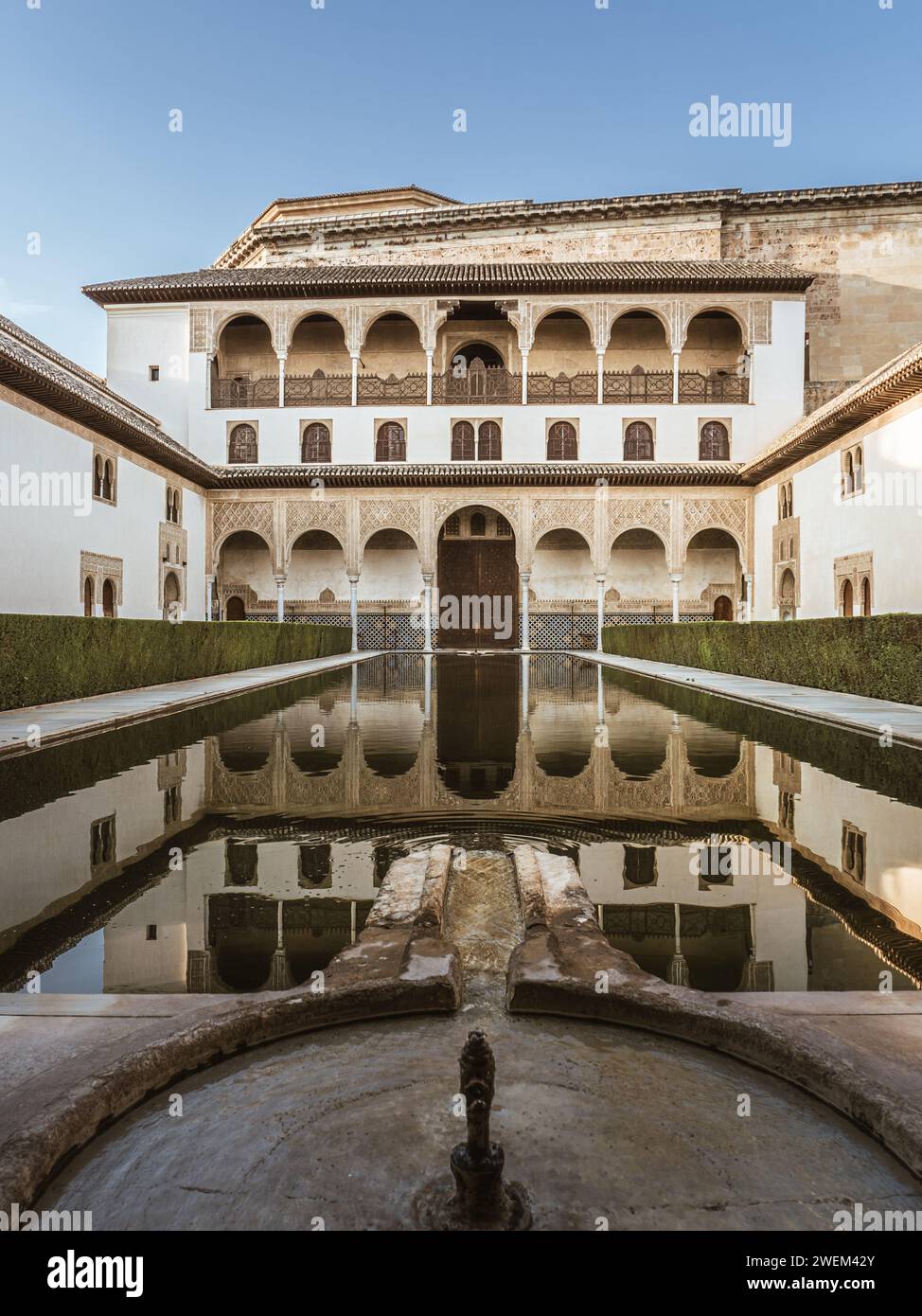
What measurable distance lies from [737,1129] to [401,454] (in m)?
27.7

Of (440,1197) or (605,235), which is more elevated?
(605,235)

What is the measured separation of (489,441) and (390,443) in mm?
3183

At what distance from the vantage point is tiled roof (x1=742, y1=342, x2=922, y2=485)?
15.6 m

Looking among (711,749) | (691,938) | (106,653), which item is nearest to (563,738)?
(711,749)

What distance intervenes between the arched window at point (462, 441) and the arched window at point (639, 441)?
492 cm

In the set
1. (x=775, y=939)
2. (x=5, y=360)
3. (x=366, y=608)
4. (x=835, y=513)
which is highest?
(x=5, y=360)

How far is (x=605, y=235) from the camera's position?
104ft

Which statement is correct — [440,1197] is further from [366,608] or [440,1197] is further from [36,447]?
[366,608]

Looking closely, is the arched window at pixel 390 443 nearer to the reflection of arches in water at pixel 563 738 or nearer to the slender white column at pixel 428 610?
the slender white column at pixel 428 610

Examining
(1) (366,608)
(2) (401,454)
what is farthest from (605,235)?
(1) (366,608)

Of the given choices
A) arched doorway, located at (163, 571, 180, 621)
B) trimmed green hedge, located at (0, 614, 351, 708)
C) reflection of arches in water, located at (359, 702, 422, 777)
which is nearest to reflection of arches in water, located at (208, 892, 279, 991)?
reflection of arches in water, located at (359, 702, 422, 777)

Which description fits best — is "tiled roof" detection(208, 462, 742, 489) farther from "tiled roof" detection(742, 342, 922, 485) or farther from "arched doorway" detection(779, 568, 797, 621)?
"arched doorway" detection(779, 568, 797, 621)

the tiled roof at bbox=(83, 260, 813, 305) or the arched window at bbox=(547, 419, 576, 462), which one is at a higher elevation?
the tiled roof at bbox=(83, 260, 813, 305)

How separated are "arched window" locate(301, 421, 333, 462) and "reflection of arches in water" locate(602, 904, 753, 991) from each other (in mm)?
26687
